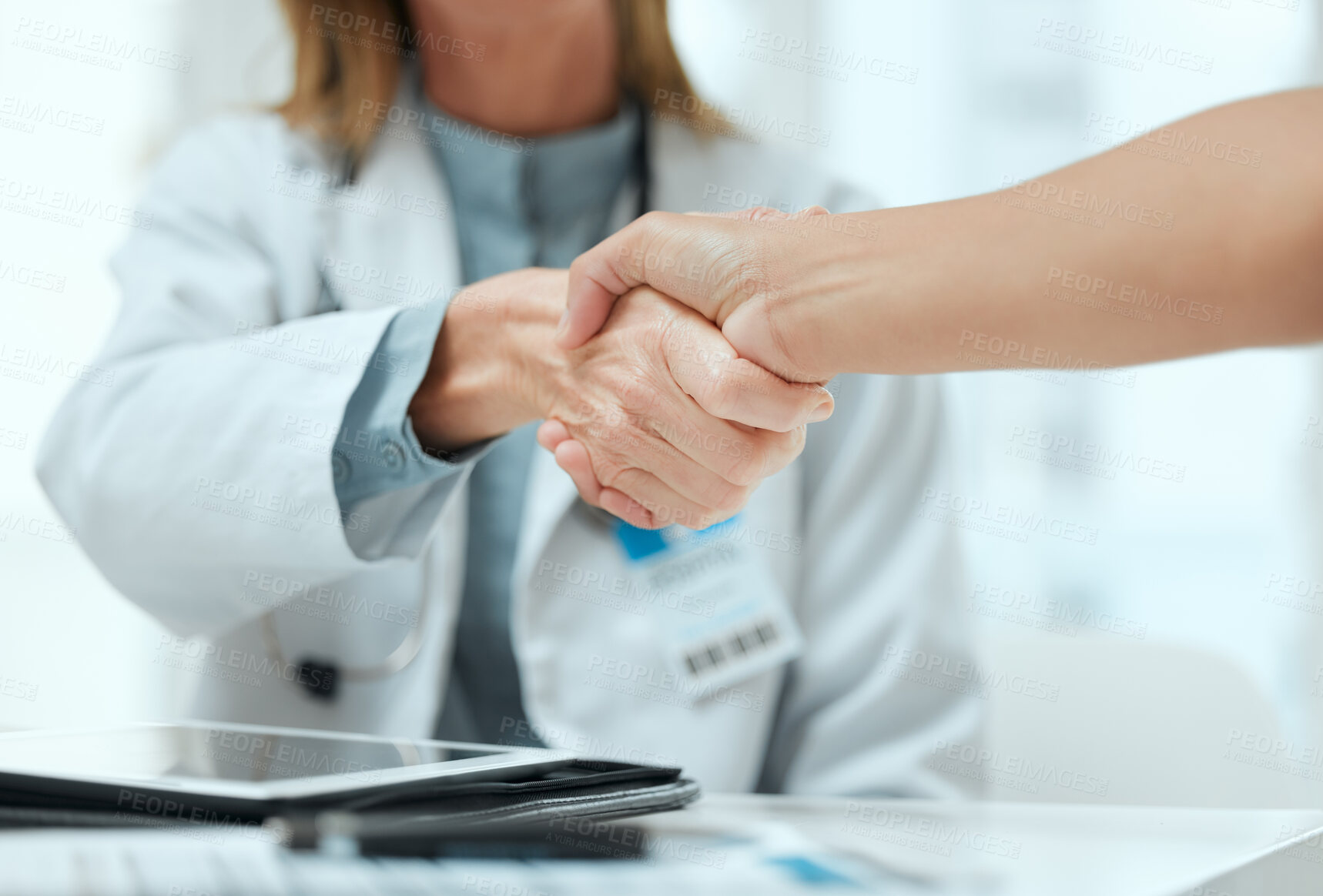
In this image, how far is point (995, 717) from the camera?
99 cm

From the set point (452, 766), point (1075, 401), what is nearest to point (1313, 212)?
point (452, 766)

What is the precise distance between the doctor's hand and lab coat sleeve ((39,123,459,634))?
0.17 meters

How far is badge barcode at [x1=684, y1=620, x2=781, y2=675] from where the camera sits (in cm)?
87

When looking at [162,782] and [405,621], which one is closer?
[162,782]

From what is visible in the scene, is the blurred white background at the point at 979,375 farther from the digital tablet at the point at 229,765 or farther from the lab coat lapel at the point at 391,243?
the digital tablet at the point at 229,765

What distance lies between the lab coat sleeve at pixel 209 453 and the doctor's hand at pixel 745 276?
17cm

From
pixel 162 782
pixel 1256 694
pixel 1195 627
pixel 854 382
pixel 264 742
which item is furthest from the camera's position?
pixel 1195 627

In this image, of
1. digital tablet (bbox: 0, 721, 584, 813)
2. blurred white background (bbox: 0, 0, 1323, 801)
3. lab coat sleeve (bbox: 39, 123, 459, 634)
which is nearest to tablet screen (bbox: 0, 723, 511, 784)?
digital tablet (bbox: 0, 721, 584, 813)

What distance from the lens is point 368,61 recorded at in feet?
3.41

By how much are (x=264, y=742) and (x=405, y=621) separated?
1.05 ft

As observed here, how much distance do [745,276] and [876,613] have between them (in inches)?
17.3

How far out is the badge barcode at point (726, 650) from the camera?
0.87 m

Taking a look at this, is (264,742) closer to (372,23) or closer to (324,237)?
(324,237)

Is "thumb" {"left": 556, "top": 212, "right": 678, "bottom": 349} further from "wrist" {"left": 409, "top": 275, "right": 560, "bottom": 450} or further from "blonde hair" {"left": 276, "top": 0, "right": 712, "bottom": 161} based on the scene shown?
"blonde hair" {"left": 276, "top": 0, "right": 712, "bottom": 161}
